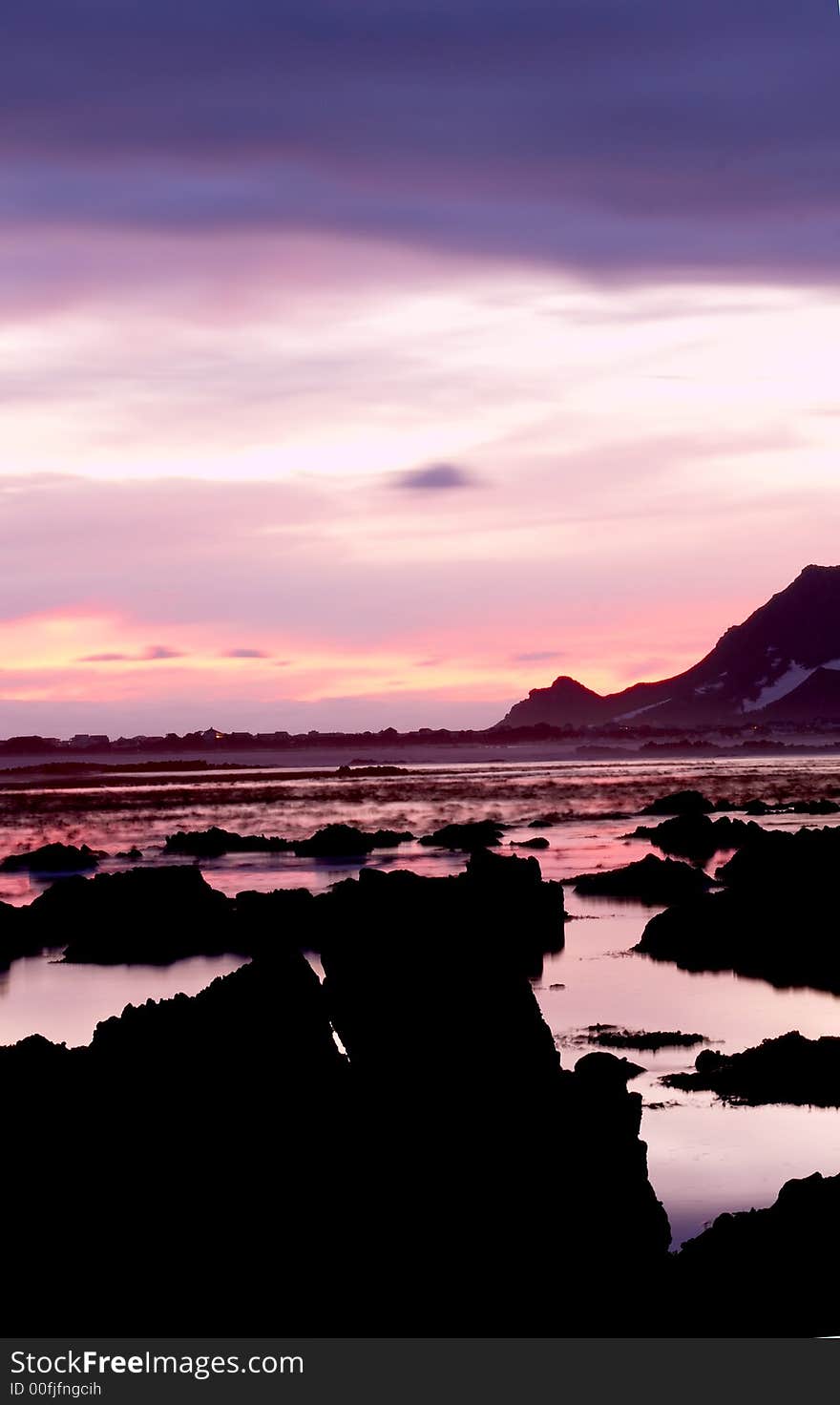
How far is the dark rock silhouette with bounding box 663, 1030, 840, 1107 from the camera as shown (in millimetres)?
15977

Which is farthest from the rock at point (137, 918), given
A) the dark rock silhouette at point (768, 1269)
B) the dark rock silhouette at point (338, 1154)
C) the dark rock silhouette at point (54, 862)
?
the dark rock silhouette at point (768, 1269)

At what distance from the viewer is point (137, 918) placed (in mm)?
31547

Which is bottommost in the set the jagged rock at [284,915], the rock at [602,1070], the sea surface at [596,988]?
the sea surface at [596,988]

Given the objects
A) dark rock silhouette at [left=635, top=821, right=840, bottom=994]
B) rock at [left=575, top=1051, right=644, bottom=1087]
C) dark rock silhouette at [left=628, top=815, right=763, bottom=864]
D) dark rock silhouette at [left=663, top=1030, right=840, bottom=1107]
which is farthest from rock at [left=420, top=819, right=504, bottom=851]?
rock at [left=575, top=1051, right=644, bottom=1087]

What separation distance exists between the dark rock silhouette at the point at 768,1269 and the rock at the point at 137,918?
1996 centimetres

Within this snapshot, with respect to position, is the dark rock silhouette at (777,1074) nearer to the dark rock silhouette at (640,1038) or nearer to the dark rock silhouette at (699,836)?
the dark rock silhouette at (640,1038)

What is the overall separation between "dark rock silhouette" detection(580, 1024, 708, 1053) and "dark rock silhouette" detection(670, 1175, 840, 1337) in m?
8.33

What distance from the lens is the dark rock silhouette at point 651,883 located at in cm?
3622

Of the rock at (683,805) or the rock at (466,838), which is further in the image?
the rock at (683,805)

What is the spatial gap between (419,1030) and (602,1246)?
9.00 feet

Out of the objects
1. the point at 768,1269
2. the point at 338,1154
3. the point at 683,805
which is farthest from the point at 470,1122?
the point at 683,805

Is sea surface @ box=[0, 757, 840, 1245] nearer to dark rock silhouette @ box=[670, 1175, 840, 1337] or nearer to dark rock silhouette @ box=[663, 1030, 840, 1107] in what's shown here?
dark rock silhouette @ box=[663, 1030, 840, 1107]

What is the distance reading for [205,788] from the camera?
139875mm

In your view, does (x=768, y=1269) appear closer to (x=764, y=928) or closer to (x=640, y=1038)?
(x=640, y=1038)
